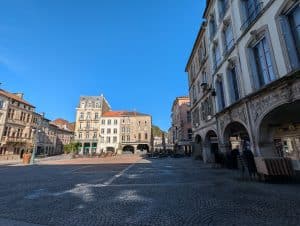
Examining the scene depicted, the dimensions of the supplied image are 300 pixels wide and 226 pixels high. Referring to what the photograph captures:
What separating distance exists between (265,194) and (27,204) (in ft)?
26.2

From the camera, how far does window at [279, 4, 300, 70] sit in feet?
25.4

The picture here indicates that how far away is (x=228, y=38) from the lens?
13992mm

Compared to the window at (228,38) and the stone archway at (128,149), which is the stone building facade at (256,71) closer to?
the window at (228,38)

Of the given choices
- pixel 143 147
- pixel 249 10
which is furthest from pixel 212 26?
pixel 143 147

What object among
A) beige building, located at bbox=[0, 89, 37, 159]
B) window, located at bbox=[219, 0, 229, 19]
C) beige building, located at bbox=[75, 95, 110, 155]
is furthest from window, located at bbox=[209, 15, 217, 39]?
beige building, located at bbox=[75, 95, 110, 155]

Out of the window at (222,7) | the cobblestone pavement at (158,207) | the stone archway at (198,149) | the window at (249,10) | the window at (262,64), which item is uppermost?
the window at (222,7)

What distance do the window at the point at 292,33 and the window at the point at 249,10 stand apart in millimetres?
2031

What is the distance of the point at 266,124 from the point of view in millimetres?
9734

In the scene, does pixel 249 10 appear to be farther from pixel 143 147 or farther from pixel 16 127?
pixel 143 147

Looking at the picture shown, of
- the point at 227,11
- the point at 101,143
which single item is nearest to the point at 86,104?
the point at 101,143

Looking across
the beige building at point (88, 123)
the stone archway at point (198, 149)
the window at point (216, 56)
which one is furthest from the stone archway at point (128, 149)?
the window at point (216, 56)

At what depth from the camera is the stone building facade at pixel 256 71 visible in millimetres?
8000

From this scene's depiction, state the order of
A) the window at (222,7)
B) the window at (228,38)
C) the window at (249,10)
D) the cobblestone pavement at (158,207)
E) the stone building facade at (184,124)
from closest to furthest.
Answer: the cobblestone pavement at (158,207), the window at (249,10), the window at (228,38), the window at (222,7), the stone building facade at (184,124)

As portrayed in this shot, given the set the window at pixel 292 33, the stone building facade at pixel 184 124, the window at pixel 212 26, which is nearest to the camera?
the window at pixel 292 33
